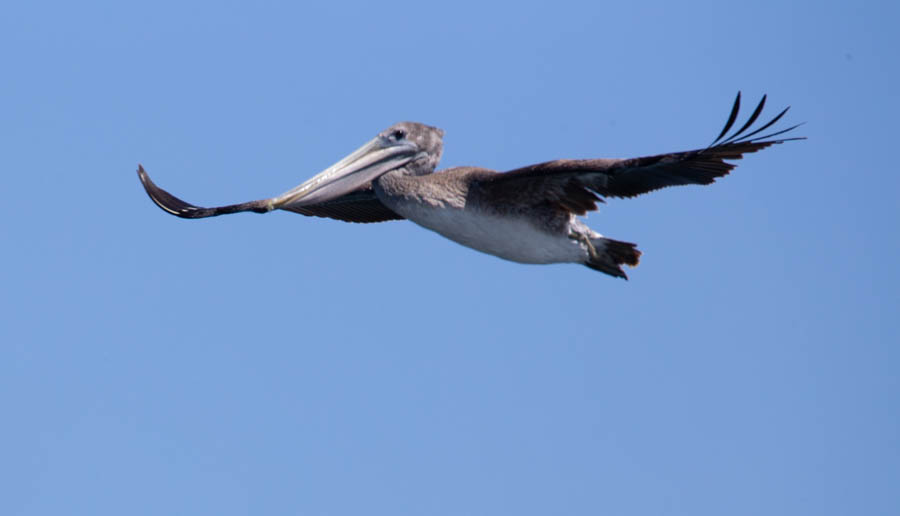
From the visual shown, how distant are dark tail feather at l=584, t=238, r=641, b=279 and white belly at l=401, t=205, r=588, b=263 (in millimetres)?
322

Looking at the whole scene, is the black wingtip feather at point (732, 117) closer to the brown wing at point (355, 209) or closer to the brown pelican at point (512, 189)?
the brown pelican at point (512, 189)

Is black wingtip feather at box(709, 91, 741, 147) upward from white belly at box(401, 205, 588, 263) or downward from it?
upward

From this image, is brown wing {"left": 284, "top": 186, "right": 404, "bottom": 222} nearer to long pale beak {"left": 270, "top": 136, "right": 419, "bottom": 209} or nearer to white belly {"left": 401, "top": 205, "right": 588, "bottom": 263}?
long pale beak {"left": 270, "top": 136, "right": 419, "bottom": 209}

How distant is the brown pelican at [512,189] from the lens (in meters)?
12.2

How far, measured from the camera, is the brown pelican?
40.1ft

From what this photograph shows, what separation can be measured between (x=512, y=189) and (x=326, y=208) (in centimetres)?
322

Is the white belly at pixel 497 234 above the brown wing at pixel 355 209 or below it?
below

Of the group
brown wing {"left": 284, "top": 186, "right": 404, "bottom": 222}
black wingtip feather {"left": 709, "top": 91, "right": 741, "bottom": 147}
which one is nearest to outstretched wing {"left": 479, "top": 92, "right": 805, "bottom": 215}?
black wingtip feather {"left": 709, "top": 91, "right": 741, "bottom": 147}

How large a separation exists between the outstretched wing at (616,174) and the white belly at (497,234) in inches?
10.2

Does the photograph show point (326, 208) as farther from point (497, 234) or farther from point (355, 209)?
point (497, 234)

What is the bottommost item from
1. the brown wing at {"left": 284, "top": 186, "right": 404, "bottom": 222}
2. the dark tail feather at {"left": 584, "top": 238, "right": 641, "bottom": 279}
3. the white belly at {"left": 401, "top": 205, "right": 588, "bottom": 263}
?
the white belly at {"left": 401, "top": 205, "right": 588, "bottom": 263}

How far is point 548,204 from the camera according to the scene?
13.2 meters

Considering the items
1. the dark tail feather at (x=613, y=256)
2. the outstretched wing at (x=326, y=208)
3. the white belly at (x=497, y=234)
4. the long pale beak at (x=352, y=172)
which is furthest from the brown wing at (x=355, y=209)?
the dark tail feather at (x=613, y=256)

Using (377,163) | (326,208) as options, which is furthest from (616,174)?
(326,208)
